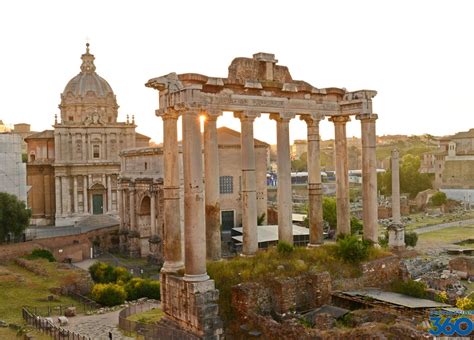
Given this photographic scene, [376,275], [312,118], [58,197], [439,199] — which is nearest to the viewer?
[376,275]

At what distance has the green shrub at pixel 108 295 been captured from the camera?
23766 mm

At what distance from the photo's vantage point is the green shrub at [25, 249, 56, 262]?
32.5 meters

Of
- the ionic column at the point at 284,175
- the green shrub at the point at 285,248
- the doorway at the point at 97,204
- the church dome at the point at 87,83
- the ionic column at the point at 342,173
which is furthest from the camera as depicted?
the church dome at the point at 87,83

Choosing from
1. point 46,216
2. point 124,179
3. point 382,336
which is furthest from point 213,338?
point 46,216

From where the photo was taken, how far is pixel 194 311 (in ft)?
43.4

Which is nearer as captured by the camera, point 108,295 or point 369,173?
point 369,173

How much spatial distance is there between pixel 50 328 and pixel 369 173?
1213 cm

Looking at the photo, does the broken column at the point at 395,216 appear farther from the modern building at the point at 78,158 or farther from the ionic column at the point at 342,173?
the modern building at the point at 78,158

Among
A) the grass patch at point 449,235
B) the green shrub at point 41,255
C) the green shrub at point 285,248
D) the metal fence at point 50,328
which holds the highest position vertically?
the green shrub at point 285,248

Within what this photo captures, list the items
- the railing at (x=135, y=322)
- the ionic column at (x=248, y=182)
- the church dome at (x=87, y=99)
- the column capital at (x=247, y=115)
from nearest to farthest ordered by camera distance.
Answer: the column capital at (x=247, y=115) → the ionic column at (x=248, y=182) → the railing at (x=135, y=322) → the church dome at (x=87, y=99)

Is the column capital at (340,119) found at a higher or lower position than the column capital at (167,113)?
higher

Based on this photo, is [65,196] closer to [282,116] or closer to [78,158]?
[78,158]

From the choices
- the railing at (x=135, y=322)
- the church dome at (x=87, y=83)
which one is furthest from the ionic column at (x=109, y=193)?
the railing at (x=135, y=322)

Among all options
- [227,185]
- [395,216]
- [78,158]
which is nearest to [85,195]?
[78,158]
